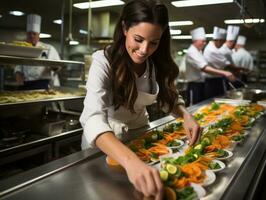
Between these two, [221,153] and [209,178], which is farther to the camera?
[221,153]

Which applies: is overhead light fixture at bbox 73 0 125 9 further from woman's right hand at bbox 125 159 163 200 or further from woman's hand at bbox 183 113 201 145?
woman's right hand at bbox 125 159 163 200

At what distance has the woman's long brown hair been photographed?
3.79 feet

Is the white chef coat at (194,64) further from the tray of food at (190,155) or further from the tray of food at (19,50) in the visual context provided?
the tray of food at (19,50)

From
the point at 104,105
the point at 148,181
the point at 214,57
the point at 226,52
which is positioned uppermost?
the point at 226,52

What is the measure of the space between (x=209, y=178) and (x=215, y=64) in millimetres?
3605

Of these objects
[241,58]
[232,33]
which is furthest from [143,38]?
[241,58]

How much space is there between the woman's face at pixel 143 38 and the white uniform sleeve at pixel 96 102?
0.17m

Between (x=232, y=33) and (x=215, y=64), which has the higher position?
(x=232, y=33)

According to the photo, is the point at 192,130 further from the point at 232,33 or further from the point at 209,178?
the point at 232,33

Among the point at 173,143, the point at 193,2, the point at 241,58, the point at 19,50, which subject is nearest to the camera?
the point at 173,143

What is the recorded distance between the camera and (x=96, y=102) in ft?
3.54

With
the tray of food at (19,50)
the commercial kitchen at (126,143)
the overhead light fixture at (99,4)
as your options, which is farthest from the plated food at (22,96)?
the overhead light fixture at (99,4)

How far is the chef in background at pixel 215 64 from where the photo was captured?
166 inches

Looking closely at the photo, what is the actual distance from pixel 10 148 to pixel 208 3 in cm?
512
